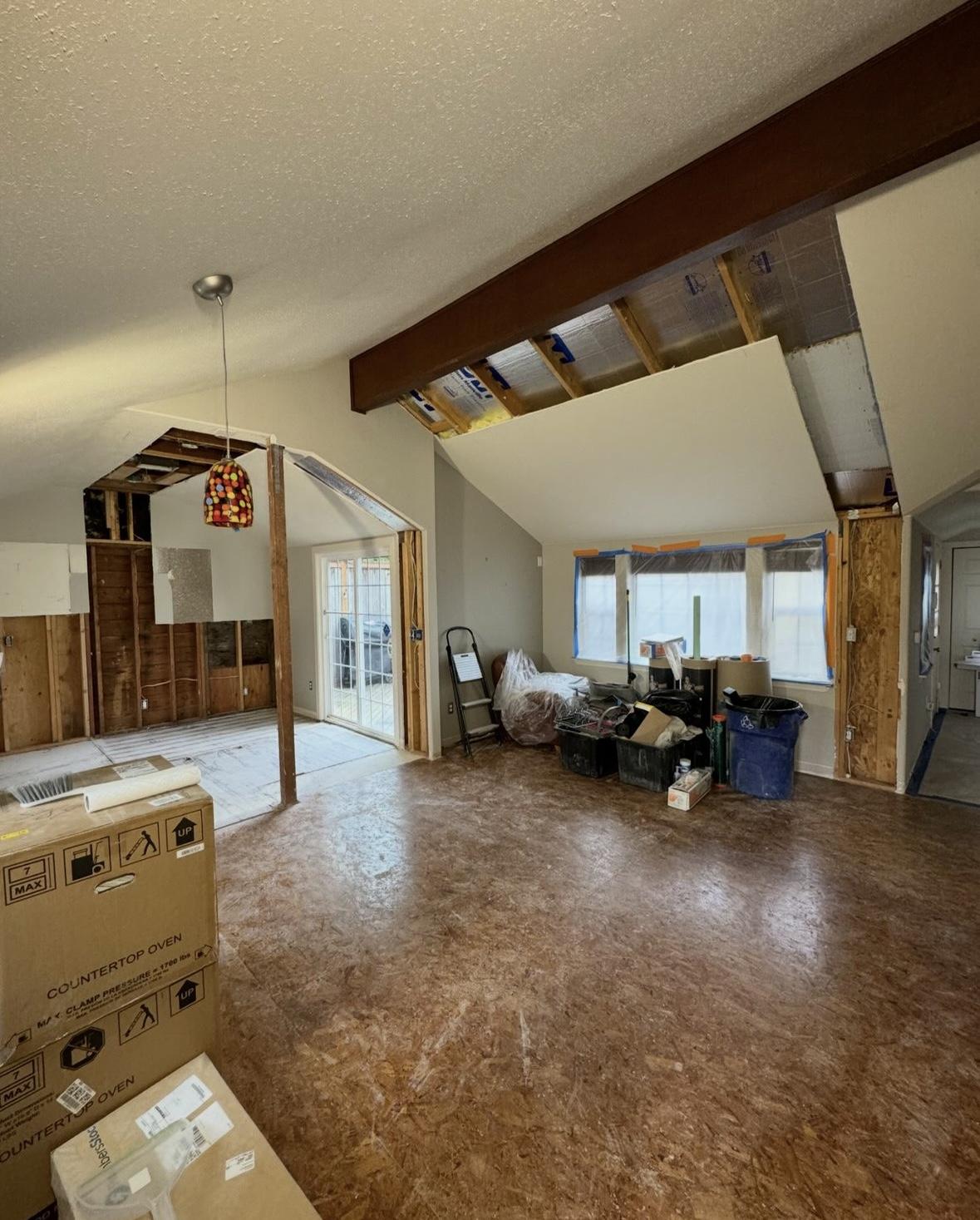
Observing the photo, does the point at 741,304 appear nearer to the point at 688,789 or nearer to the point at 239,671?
the point at 688,789

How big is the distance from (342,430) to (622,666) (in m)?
3.50

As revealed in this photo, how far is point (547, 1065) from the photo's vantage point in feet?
6.03

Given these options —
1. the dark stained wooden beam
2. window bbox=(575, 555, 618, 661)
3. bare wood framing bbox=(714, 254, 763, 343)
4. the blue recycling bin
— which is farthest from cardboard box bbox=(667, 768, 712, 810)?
the dark stained wooden beam

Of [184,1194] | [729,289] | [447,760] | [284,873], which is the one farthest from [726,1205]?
[447,760]

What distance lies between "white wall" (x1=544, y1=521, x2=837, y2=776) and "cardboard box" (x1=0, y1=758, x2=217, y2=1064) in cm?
456

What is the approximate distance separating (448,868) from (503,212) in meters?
3.23

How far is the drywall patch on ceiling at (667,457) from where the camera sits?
341 centimetres

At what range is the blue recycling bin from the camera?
13.1 ft

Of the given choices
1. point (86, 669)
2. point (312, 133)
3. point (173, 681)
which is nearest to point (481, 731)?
point (173, 681)

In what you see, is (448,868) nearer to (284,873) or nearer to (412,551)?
(284,873)

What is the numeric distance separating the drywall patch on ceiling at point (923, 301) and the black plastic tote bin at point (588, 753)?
2863 mm

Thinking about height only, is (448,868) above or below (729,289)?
below

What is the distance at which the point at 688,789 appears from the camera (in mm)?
3932

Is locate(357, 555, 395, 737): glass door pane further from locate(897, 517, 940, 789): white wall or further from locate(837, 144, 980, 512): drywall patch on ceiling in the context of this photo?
locate(897, 517, 940, 789): white wall
